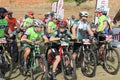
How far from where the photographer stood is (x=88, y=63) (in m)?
10.6

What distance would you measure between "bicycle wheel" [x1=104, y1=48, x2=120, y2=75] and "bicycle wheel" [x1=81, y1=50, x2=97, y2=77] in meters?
0.71

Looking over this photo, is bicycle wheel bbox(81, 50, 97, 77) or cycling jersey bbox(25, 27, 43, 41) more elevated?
cycling jersey bbox(25, 27, 43, 41)

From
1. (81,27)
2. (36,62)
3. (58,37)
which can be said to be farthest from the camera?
(81,27)

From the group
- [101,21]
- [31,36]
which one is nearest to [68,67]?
[31,36]

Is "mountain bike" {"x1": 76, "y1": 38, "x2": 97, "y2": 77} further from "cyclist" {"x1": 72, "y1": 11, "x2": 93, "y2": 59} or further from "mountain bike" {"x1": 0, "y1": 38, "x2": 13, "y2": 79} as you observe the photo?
"mountain bike" {"x1": 0, "y1": 38, "x2": 13, "y2": 79}

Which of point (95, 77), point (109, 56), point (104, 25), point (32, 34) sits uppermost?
point (32, 34)

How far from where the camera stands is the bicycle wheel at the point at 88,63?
1027 cm

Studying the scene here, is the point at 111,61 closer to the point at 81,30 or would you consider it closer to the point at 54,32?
the point at 81,30

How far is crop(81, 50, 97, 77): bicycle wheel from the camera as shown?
33.7 ft

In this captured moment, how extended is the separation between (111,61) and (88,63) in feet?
3.05

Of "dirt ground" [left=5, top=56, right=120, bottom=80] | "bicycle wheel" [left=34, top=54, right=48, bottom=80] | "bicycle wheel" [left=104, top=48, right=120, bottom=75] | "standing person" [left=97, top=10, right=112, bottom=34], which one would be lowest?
"dirt ground" [left=5, top=56, right=120, bottom=80]

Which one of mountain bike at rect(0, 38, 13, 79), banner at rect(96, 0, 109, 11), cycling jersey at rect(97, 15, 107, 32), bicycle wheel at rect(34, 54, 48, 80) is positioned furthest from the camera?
banner at rect(96, 0, 109, 11)

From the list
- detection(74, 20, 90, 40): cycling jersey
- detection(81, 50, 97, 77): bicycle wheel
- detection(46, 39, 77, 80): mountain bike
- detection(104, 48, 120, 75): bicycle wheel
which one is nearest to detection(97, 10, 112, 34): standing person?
detection(104, 48, 120, 75): bicycle wheel

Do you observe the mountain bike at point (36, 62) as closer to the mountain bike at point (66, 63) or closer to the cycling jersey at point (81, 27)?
the mountain bike at point (66, 63)
